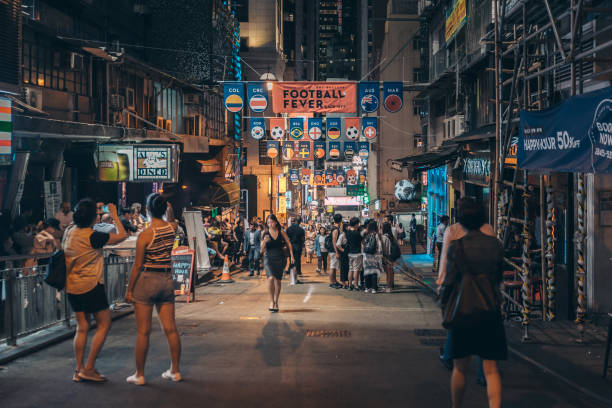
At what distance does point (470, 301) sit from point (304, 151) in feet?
109

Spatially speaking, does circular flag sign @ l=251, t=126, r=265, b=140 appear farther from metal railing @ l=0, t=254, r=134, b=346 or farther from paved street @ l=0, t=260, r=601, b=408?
metal railing @ l=0, t=254, r=134, b=346

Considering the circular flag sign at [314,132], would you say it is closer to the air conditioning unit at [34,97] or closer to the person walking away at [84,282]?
the air conditioning unit at [34,97]

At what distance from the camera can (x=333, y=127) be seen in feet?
91.1

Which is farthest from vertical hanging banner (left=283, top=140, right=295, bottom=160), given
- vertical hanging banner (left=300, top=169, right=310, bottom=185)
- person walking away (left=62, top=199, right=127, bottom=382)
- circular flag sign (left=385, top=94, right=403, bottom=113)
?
person walking away (left=62, top=199, right=127, bottom=382)

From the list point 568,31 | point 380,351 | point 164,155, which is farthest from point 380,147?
point 380,351

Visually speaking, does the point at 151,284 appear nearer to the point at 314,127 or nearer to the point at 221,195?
the point at 314,127

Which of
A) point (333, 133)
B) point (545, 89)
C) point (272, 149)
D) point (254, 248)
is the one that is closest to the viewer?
point (545, 89)

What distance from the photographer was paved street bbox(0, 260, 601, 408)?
20.3 feet

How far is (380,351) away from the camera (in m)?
8.34

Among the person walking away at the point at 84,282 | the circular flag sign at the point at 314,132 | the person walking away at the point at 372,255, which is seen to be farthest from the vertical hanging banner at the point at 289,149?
the person walking away at the point at 84,282

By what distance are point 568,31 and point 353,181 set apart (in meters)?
46.4

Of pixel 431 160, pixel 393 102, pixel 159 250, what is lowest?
pixel 159 250

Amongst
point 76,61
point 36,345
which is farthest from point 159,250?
point 76,61

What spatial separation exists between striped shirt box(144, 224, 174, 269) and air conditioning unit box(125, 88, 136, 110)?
64.1 ft
